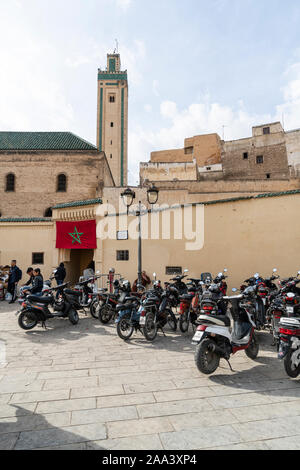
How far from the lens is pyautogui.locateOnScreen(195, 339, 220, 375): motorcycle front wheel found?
4410 mm

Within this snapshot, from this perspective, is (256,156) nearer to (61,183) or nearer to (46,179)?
(61,183)

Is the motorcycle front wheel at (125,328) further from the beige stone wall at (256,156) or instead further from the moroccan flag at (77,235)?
the beige stone wall at (256,156)

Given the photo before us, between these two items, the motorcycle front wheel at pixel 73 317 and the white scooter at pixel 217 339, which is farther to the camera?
the motorcycle front wheel at pixel 73 317

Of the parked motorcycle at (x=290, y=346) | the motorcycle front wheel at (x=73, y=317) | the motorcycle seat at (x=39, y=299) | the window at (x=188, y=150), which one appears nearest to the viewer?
the parked motorcycle at (x=290, y=346)

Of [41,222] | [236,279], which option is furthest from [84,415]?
[41,222]

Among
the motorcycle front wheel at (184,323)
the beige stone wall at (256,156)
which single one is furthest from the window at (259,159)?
the motorcycle front wheel at (184,323)

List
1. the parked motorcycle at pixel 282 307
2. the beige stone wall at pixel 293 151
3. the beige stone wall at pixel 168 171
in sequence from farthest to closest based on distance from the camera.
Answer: the beige stone wall at pixel 293 151 < the beige stone wall at pixel 168 171 < the parked motorcycle at pixel 282 307

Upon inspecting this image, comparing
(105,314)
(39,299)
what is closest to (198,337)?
(105,314)

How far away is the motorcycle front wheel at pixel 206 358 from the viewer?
14.5 feet

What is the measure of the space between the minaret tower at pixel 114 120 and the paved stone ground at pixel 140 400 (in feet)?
110

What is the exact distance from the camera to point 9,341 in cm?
641

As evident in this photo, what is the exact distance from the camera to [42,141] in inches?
1073

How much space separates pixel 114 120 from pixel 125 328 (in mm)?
38003

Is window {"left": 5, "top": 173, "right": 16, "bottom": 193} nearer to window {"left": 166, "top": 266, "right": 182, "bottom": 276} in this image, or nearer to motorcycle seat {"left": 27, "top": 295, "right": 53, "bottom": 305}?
window {"left": 166, "top": 266, "right": 182, "bottom": 276}
